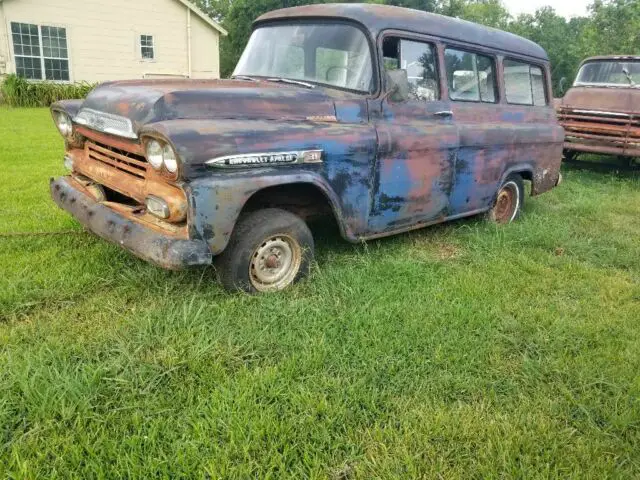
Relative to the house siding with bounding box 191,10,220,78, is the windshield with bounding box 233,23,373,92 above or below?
below

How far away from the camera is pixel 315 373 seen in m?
2.82

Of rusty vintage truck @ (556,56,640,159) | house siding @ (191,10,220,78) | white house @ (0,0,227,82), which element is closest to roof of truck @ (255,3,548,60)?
rusty vintage truck @ (556,56,640,159)

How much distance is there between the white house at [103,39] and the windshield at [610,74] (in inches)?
529

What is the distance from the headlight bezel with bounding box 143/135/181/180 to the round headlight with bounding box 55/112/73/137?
55.1 inches

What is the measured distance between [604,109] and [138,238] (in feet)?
28.5

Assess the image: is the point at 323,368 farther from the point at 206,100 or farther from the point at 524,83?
the point at 524,83

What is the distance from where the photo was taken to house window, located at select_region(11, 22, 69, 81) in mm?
15898

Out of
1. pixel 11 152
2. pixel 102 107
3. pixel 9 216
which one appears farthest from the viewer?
pixel 11 152

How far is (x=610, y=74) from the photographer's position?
9.68 metres

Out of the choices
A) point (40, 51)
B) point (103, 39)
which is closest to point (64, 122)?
point (40, 51)

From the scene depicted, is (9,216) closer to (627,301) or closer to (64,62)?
(627,301)

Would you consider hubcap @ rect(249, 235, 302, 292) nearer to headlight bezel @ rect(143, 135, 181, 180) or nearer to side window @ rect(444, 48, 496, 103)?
headlight bezel @ rect(143, 135, 181, 180)

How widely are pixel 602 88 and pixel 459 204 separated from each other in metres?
6.32

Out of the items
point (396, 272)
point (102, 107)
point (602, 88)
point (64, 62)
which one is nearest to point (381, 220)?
point (396, 272)
